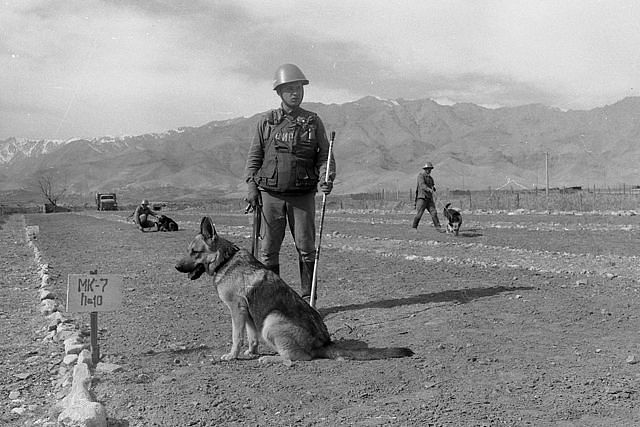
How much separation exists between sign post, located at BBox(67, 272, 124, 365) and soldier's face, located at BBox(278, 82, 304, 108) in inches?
110

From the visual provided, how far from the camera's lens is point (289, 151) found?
7.28 meters

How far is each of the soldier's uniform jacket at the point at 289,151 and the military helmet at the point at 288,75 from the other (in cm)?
39

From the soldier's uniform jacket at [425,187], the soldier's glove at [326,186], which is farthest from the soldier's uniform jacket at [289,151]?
the soldier's uniform jacket at [425,187]

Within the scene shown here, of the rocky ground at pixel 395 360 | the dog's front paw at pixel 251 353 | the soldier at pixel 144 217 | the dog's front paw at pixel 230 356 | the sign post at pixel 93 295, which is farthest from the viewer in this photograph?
the soldier at pixel 144 217

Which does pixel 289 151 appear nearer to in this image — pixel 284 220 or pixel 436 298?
pixel 284 220

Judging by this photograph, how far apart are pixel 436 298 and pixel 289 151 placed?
289 cm

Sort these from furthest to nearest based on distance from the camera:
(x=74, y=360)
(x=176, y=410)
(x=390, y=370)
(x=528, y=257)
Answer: (x=528, y=257) → (x=74, y=360) → (x=390, y=370) → (x=176, y=410)

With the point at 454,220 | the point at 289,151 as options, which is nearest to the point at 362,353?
the point at 289,151

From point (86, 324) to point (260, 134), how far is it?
314 centimetres

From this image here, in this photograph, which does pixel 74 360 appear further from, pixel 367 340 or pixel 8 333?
pixel 367 340

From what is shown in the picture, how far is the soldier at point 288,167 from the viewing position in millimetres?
7273

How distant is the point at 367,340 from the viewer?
21.1 feet

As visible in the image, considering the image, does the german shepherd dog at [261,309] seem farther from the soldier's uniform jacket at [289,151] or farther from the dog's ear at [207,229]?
the soldier's uniform jacket at [289,151]

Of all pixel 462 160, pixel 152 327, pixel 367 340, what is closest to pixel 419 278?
pixel 367 340
